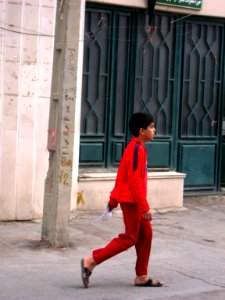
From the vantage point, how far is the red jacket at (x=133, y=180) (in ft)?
25.2

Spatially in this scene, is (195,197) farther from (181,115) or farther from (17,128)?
(17,128)

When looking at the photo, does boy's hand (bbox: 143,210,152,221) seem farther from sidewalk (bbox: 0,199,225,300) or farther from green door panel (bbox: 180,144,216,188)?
green door panel (bbox: 180,144,216,188)

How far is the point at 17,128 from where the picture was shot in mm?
11086

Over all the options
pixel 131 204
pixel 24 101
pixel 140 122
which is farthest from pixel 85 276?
pixel 24 101

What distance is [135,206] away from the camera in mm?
7824

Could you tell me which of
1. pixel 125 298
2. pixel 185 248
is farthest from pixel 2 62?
pixel 125 298

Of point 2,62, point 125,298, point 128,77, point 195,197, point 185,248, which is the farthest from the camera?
point 195,197

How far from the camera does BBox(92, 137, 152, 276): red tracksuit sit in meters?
7.77

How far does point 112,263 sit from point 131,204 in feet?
4.95

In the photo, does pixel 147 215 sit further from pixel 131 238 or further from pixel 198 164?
pixel 198 164

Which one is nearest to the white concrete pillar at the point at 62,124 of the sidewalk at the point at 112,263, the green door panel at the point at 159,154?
the sidewalk at the point at 112,263

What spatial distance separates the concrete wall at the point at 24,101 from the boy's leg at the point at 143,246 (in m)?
3.56

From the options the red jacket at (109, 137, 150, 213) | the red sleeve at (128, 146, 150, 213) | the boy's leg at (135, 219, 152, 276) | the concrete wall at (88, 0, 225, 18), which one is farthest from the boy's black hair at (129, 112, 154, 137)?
the concrete wall at (88, 0, 225, 18)

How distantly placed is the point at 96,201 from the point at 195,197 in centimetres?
261
